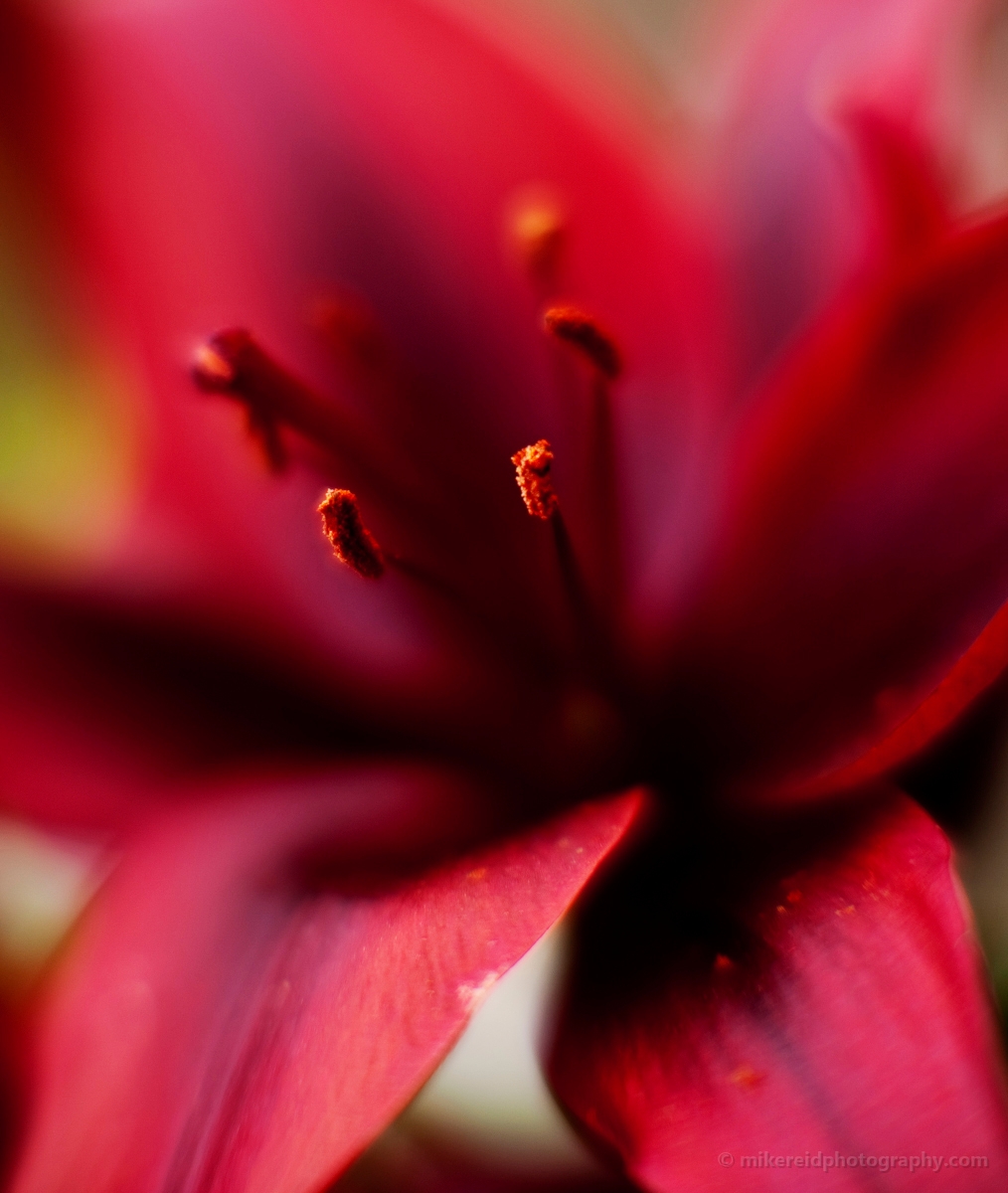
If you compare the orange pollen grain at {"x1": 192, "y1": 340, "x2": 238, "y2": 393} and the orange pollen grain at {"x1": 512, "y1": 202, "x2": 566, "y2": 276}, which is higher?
the orange pollen grain at {"x1": 512, "y1": 202, "x2": 566, "y2": 276}

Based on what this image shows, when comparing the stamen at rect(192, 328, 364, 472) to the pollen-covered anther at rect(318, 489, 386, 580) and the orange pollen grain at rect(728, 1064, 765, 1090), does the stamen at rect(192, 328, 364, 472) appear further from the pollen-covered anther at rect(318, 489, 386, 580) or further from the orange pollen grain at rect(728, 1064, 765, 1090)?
the orange pollen grain at rect(728, 1064, 765, 1090)

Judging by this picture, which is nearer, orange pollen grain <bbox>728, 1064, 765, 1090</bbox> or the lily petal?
orange pollen grain <bbox>728, 1064, 765, 1090</bbox>

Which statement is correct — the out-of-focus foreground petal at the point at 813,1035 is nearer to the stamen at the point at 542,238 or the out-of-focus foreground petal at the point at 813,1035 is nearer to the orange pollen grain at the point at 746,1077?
the orange pollen grain at the point at 746,1077

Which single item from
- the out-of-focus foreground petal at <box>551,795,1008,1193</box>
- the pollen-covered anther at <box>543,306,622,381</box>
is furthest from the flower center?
the out-of-focus foreground petal at <box>551,795,1008,1193</box>

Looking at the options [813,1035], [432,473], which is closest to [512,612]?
[432,473]

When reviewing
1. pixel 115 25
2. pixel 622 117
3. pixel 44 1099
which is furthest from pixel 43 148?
pixel 44 1099

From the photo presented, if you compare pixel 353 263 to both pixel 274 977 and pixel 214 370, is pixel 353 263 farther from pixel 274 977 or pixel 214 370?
pixel 274 977
